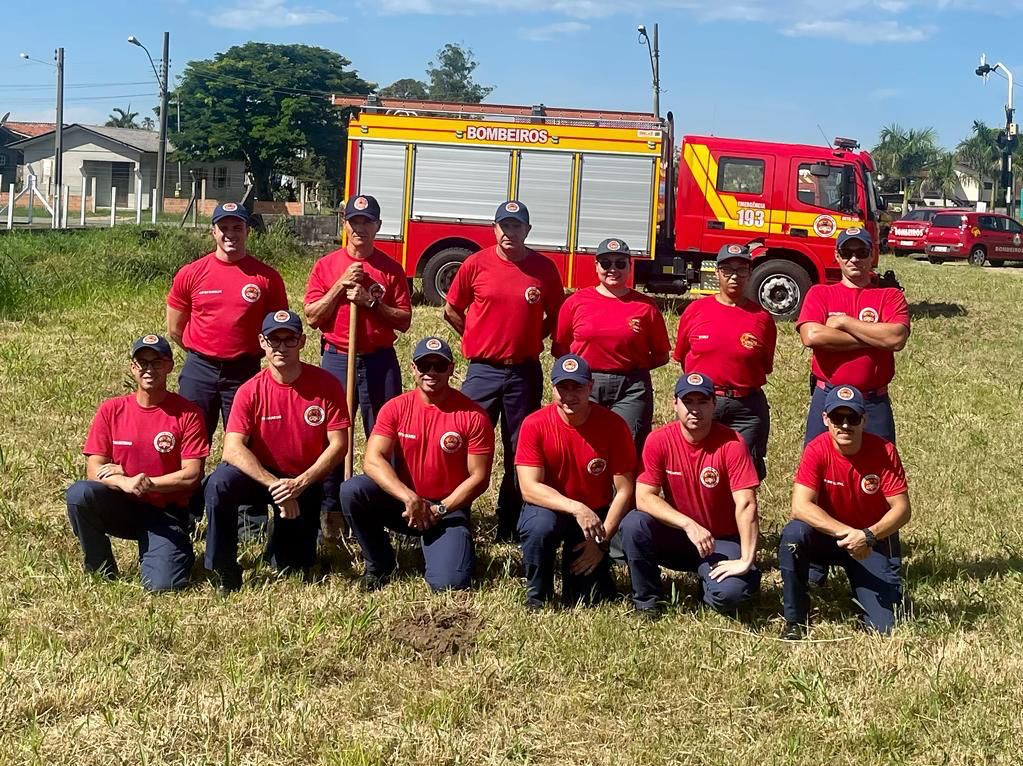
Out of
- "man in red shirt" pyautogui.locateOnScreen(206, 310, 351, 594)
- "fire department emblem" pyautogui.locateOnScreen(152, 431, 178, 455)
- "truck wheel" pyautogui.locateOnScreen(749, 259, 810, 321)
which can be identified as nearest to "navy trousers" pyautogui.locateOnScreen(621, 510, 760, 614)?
"man in red shirt" pyautogui.locateOnScreen(206, 310, 351, 594)

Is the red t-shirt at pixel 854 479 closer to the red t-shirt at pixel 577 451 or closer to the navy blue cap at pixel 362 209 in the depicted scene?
the red t-shirt at pixel 577 451

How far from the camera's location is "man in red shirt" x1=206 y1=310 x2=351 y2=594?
221 inches

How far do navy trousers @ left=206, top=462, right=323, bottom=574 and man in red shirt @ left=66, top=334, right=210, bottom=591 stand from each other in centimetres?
17

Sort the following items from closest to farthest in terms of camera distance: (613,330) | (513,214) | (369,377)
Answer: (613,330) < (513,214) < (369,377)

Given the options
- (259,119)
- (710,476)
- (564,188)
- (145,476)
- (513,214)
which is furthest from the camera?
(259,119)

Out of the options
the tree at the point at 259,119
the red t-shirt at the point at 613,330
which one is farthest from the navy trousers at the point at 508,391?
the tree at the point at 259,119

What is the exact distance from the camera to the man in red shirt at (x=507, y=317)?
20.9 feet

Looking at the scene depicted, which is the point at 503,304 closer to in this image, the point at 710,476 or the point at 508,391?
the point at 508,391

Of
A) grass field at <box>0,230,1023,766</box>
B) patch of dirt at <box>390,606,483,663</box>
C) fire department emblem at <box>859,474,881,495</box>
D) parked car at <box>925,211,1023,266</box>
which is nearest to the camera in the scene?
grass field at <box>0,230,1023,766</box>

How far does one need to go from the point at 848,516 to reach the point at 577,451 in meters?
1.31

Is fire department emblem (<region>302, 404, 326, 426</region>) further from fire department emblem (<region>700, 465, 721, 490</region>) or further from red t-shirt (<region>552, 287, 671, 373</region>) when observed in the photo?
fire department emblem (<region>700, 465, 721, 490</region>)

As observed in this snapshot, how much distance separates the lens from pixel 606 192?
16.0 metres

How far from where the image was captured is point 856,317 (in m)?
5.80

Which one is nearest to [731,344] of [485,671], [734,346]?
[734,346]
